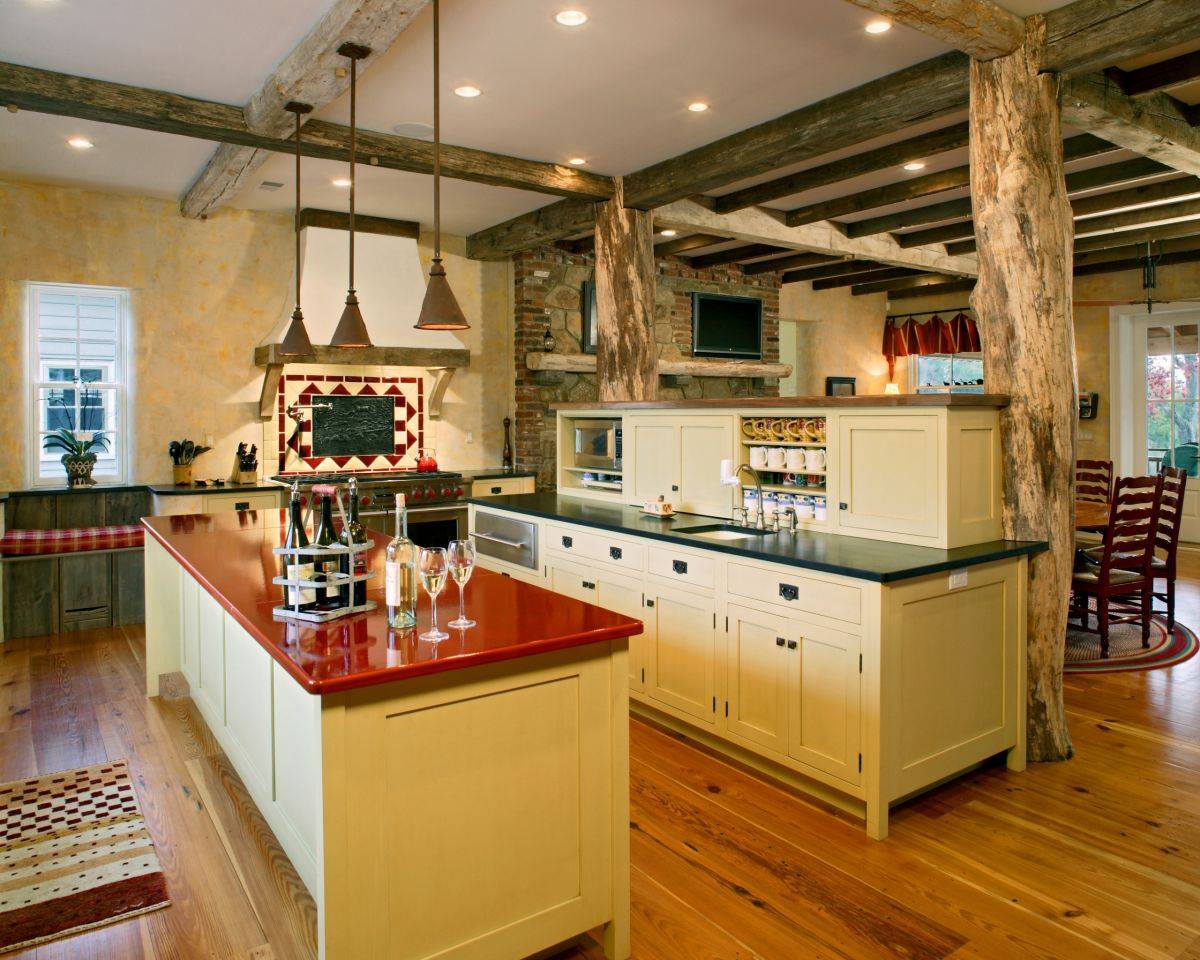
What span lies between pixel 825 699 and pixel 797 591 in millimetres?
407

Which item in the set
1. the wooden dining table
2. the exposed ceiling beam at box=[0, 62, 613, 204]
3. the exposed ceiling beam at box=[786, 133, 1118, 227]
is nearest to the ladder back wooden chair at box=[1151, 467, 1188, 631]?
the wooden dining table

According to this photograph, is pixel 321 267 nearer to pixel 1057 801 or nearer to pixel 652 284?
pixel 652 284

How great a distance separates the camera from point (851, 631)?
117 inches

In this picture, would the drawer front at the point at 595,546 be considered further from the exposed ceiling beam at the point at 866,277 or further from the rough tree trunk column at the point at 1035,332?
the exposed ceiling beam at the point at 866,277

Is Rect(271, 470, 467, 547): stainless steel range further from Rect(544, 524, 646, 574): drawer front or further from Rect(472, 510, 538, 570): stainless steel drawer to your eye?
Rect(544, 524, 646, 574): drawer front

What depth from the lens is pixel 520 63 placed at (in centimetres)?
396

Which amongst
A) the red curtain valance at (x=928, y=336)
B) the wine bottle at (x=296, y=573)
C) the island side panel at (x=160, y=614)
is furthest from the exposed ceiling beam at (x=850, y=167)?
the red curtain valance at (x=928, y=336)

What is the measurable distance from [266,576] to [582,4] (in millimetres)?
2565

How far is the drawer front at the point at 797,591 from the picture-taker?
297 centimetres

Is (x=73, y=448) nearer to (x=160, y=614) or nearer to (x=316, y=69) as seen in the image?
(x=160, y=614)

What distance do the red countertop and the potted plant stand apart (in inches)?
141

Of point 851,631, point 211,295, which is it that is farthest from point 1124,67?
point 211,295

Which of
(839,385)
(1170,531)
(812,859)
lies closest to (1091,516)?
(1170,531)

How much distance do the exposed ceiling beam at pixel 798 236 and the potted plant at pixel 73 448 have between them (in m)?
4.51
